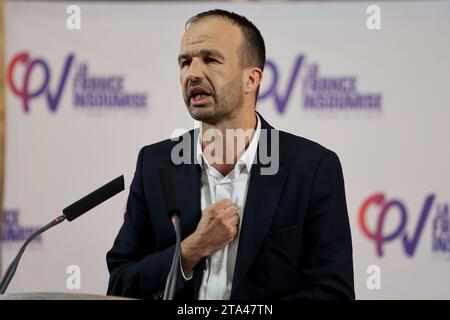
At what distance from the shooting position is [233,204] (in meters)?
1.95

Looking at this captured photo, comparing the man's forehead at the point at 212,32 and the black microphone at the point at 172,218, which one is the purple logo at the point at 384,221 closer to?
the man's forehead at the point at 212,32

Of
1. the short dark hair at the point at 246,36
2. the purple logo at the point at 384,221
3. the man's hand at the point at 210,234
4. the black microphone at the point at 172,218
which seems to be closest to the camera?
the black microphone at the point at 172,218

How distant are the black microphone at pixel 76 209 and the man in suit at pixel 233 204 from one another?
0.92 ft

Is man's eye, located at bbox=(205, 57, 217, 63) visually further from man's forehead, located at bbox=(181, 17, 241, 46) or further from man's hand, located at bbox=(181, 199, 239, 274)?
man's hand, located at bbox=(181, 199, 239, 274)

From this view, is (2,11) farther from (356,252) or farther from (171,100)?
(356,252)

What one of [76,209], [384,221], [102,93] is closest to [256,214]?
[76,209]

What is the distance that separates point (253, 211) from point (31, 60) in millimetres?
1774

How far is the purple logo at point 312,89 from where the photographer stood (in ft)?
10.2

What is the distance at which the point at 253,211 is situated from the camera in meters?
1.94

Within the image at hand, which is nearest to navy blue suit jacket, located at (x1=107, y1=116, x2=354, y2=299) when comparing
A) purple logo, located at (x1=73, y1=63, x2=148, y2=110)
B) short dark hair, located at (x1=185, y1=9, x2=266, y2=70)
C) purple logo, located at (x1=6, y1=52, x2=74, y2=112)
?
short dark hair, located at (x1=185, y1=9, x2=266, y2=70)

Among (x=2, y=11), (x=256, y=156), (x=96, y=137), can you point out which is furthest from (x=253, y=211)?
(x=2, y=11)

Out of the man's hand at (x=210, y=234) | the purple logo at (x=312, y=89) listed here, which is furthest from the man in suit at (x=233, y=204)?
the purple logo at (x=312, y=89)

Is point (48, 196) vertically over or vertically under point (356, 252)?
over

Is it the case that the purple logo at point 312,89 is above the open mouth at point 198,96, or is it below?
above
